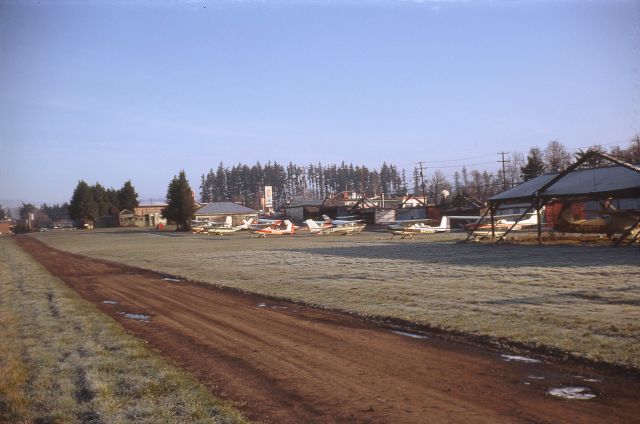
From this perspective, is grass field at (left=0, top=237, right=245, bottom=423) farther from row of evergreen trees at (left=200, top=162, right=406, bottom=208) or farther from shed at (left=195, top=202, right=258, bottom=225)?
row of evergreen trees at (left=200, top=162, right=406, bottom=208)

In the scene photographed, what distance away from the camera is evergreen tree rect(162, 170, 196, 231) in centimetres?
7469

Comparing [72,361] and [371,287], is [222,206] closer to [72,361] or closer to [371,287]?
[371,287]

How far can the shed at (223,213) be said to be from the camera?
8291cm

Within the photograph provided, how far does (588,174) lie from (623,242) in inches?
173

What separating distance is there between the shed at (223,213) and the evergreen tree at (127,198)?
1569 inches

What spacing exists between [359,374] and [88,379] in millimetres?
3573

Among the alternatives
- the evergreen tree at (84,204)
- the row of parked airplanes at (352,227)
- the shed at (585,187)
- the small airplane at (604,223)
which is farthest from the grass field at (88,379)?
the evergreen tree at (84,204)

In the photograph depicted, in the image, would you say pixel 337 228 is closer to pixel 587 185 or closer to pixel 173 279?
pixel 587 185

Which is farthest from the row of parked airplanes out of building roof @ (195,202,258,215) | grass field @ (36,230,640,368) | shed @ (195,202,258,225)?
building roof @ (195,202,258,215)

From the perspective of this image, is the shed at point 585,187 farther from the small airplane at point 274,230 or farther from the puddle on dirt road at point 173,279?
the small airplane at point 274,230

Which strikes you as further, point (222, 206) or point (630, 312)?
point (222, 206)

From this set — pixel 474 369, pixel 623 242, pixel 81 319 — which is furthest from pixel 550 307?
pixel 623 242

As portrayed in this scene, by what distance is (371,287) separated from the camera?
47.4 feet

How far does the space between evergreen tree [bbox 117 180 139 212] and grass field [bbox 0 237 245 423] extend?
11292 cm
